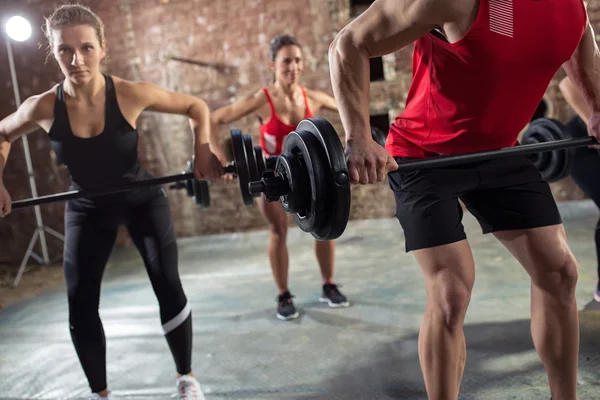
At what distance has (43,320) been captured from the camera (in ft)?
10.1

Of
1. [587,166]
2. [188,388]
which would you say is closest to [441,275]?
[188,388]

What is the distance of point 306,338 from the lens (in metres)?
2.28

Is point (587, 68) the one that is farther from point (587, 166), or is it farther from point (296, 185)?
point (587, 166)

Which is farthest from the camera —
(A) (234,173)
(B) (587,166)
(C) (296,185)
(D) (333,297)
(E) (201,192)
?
(D) (333,297)

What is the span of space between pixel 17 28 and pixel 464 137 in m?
4.24

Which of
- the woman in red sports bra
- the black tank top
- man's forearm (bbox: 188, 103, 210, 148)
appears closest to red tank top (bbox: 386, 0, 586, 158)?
man's forearm (bbox: 188, 103, 210, 148)

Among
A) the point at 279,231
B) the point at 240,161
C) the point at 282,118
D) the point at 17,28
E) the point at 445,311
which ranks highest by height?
the point at 17,28

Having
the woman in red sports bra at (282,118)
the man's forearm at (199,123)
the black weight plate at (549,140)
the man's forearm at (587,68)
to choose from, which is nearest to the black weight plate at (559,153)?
the black weight plate at (549,140)

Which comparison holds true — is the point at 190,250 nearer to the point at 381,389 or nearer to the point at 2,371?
the point at 2,371

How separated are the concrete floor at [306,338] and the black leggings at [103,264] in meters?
0.26

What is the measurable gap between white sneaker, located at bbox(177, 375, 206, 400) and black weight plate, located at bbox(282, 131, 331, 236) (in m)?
0.89

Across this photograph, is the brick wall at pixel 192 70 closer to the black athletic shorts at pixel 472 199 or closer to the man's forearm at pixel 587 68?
the man's forearm at pixel 587 68

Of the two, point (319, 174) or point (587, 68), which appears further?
point (587, 68)

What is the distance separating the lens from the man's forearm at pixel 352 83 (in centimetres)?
111
